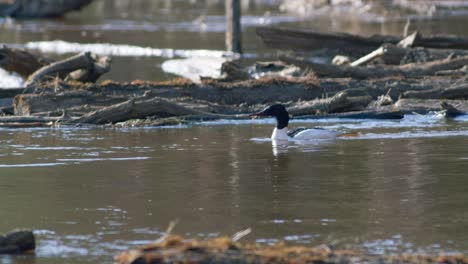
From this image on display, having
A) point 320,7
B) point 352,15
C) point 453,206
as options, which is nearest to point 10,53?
point 453,206

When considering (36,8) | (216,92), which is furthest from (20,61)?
(36,8)

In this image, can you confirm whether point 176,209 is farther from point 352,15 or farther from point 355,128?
point 352,15

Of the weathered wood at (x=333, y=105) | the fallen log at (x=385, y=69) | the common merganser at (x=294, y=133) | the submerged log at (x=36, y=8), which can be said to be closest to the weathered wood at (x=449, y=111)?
the weathered wood at (x=333, y=105)

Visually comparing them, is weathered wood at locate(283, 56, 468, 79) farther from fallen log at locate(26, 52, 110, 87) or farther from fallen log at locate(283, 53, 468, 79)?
fallen log at locate(26, 52, 110, 87)

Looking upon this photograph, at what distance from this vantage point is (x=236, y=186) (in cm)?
1416

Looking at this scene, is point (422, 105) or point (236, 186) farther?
point (422, 105)

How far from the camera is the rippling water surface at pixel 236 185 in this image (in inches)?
442

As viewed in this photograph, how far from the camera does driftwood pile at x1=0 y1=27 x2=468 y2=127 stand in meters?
20.3

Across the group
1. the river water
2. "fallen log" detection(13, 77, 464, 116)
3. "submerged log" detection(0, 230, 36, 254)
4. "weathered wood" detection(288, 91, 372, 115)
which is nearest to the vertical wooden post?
"fallen log" detection(13, 77, 464, 116)

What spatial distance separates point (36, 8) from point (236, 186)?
5027 cm

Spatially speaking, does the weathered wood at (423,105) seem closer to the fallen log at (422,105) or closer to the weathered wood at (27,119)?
the fallen log at (422,105)

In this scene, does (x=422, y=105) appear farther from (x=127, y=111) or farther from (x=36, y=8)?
(x=36, y=8)

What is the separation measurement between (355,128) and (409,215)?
7.58 metres

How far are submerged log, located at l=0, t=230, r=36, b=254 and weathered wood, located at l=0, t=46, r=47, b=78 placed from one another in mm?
12744
